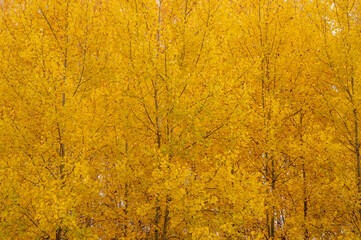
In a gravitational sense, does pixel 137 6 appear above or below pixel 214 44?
above

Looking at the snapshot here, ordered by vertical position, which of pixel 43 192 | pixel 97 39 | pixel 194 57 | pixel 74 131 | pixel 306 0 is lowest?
A: pixel 43 192

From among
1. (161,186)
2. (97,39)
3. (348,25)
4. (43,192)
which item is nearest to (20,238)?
(43,192)

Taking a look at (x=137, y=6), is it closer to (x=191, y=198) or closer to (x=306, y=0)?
(x=191, y=198)

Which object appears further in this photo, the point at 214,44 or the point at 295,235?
the point at 295,235

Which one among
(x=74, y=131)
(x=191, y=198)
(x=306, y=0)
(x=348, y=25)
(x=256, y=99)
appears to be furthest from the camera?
(x=306, y=0)

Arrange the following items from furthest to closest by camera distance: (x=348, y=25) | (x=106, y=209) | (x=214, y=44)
A: (x=348, y=25)
(x=106, y=209)
(x=214, y=44)

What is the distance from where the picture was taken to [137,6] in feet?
21.7

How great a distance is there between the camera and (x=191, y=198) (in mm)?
5223

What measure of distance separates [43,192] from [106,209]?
7.29 feet

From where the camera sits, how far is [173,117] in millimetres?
5793

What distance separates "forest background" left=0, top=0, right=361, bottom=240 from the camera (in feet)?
18.1

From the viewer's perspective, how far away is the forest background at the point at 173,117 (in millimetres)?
5523

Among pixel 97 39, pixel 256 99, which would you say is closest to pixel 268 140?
pixel 256 99

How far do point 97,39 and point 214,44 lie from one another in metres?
2.97
